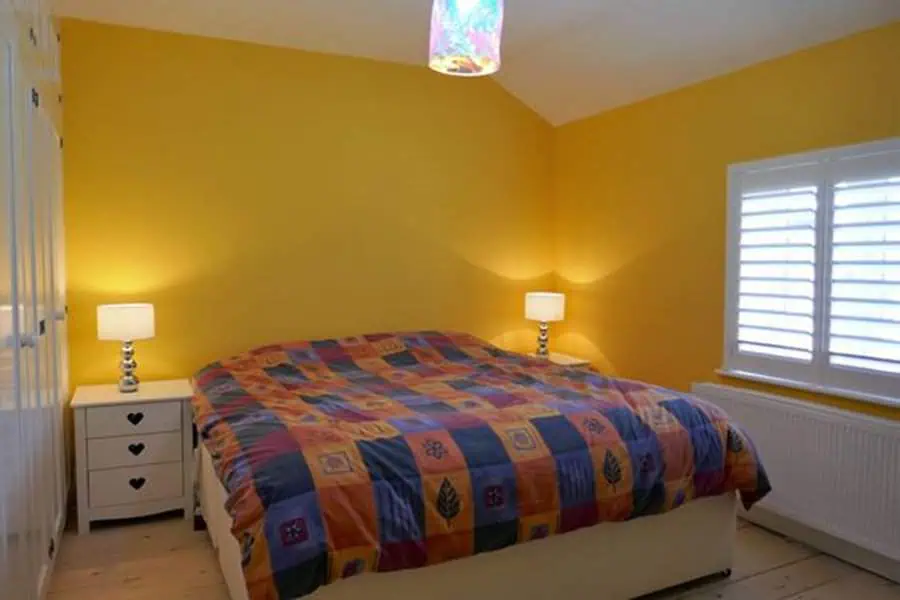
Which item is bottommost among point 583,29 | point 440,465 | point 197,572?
point 197,572

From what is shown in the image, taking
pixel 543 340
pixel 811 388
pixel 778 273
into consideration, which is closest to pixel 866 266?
pixel 778 273

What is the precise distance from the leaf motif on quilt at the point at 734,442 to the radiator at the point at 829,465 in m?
0.59

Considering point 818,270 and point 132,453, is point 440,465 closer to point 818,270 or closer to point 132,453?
point 132,453

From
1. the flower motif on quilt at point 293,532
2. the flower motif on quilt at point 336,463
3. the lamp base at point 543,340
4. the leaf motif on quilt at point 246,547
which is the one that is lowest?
the leaf motif on quilt at point 246,547

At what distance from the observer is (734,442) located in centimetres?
253

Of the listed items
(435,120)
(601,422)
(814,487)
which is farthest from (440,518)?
(435,120)

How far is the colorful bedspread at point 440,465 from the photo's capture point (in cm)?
186

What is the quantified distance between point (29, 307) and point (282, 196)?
6.72ft

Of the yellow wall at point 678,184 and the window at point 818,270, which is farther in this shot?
the yellow wall at point 678,184

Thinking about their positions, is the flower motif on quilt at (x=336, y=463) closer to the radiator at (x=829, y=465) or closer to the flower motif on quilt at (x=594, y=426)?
the flower motif on quilt at (x=594, y=426)

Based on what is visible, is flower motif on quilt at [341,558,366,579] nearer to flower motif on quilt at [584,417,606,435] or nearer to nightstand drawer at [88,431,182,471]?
flower motif on quilt at [584,417,606,435]

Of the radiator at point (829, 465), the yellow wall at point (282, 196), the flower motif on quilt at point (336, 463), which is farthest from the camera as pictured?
the yellow wall at point (282, 196)

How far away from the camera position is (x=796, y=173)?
3.03 m

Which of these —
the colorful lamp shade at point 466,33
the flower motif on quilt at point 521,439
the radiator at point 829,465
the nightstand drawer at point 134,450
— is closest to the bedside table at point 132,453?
the nightstand drawer at point 134,450
